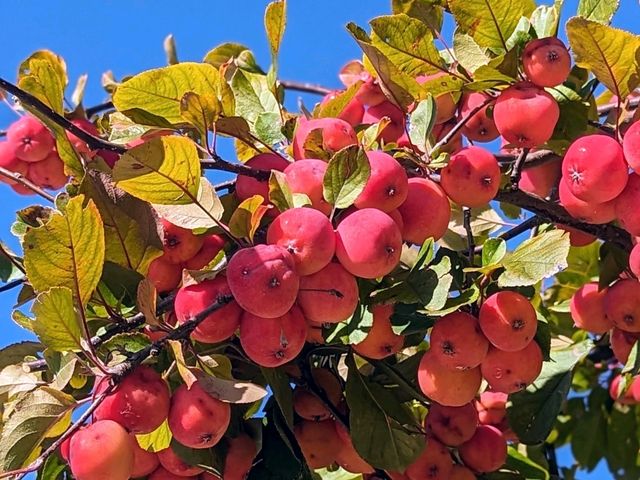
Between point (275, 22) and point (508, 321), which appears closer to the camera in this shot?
point (508, 321)

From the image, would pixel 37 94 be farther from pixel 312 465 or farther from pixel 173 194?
pixel 312 465

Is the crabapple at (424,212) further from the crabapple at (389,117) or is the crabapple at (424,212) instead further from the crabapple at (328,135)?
the crabapple at (389,117)

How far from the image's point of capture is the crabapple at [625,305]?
1.64 m

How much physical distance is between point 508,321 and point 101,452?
59 cm

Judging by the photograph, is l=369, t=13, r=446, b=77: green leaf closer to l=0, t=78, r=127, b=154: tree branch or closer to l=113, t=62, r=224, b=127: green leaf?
l=113, t=62, r=224, b=127: green leaf

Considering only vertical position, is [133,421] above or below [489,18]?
below

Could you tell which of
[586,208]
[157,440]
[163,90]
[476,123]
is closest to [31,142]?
[163,90]

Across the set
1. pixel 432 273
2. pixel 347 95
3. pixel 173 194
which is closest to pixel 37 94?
pixel 173 194

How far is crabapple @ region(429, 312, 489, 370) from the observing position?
1.37 m

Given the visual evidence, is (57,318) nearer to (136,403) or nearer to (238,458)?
(136,403)

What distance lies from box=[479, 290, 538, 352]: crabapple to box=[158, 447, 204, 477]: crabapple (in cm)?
48

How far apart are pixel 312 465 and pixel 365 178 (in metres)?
0.57

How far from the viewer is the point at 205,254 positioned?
1.42 meters

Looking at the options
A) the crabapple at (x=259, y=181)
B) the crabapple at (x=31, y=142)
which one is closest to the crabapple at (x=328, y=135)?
the crabapple at (x=259, y=181)
